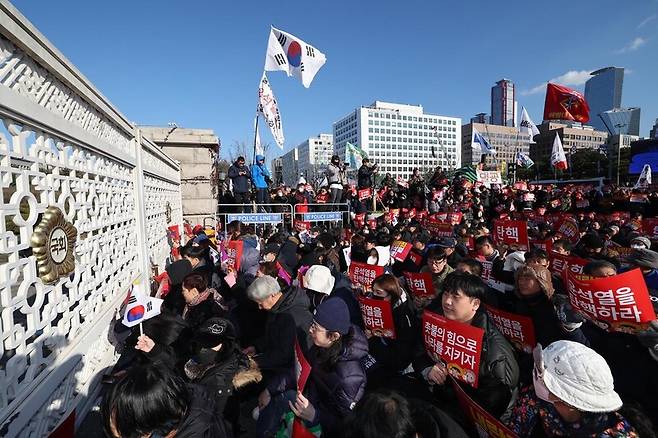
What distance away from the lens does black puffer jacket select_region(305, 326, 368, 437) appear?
244 cm

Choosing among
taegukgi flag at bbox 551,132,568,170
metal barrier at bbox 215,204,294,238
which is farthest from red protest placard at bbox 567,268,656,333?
taegukgi flag at bbox 551,132,568,170

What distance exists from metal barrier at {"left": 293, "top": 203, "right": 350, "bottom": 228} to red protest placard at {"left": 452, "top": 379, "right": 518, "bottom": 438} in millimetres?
9706

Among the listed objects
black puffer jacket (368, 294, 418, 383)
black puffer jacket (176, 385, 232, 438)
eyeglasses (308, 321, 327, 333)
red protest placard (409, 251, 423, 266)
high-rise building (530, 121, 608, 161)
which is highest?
high-rise building (530, 121, 608, 161)

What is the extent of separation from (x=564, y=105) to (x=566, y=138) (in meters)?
87.1

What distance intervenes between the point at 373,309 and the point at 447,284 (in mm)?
827

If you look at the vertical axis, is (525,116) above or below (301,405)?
above

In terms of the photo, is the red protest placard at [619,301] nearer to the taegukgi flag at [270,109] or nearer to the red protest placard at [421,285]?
the red protest placard at [421,285]

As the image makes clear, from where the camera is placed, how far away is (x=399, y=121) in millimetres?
133500

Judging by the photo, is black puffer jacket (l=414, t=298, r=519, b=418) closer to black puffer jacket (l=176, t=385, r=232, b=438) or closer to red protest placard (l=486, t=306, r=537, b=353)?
red protest placard (l=486, t=306, r=537, b=353)

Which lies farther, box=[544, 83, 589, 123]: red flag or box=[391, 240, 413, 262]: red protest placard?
box=[544, 83, 589, 123]: red flag

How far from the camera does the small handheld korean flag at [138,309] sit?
315 centimetres

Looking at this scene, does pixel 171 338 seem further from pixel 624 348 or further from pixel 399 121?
pixel 399 121

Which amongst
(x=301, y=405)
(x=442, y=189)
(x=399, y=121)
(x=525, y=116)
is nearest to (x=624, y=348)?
(x=301, y=405)

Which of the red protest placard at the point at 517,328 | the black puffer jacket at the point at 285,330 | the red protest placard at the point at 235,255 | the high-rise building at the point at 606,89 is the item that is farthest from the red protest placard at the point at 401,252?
the high-rise building at the point at 606,89
